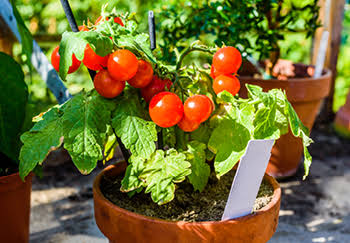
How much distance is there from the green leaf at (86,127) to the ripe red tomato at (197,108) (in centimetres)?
18

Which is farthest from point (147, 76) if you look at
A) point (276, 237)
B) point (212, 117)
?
point (276, 237)

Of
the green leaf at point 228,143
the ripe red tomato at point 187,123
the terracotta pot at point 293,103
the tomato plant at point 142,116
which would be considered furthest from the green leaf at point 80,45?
the terracotta pot at point 293,103

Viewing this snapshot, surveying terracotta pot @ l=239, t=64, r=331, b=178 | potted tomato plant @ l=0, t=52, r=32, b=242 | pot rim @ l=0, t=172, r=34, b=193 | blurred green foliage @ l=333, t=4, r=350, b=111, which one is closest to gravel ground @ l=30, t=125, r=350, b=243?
terracotta pot @ l=239, t=64, r=331, b=178

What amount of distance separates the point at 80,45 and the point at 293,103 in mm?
1233

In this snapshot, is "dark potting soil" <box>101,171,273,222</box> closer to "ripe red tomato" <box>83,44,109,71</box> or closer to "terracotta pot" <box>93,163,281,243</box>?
"terracotta pot" <box>93,163,281,243</box>

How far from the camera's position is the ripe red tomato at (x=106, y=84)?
2.58 ft

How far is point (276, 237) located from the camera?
137 cm

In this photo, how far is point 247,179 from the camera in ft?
2.63

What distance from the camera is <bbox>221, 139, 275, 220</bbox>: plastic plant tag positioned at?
77cm

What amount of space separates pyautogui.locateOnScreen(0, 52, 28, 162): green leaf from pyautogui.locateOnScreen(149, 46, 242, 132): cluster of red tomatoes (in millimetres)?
585

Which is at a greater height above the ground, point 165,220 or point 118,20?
point 118,20

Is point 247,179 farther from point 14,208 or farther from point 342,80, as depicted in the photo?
point 342,80

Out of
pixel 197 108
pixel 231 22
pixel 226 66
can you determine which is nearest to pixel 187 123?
pixel 197 108

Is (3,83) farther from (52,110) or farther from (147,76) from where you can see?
(147,76)
